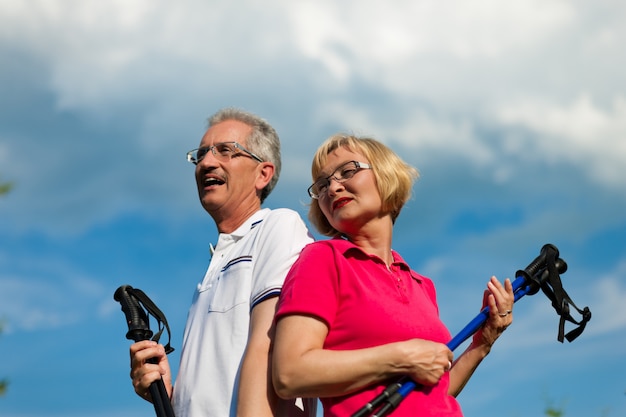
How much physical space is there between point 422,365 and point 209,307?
1.11 metres

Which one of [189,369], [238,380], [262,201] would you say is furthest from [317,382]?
[262,201]

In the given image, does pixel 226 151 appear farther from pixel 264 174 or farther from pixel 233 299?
pixel 233 299

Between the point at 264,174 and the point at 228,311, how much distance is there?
3.76 ft

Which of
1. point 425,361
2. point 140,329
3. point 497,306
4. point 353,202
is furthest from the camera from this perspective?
point 140,329

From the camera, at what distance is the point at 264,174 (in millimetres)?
4551

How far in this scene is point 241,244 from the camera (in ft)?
13.0

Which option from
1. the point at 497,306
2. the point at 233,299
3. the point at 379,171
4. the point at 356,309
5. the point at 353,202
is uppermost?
the point at 379,171

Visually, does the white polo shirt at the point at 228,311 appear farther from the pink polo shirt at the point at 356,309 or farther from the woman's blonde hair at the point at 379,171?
the pink polo shirt at the point at 356,309

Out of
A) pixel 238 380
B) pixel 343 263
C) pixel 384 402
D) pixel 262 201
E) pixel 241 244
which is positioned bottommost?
pixel 384 402

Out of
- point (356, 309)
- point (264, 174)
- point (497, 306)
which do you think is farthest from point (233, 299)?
point (497, 306)

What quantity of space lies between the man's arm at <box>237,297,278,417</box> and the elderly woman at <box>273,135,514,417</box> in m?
0.17

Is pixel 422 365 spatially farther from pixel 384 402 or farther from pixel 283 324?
pixel 283 324

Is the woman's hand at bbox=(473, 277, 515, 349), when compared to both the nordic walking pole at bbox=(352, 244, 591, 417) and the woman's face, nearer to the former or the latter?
the nordic walking pole at bbox=(352, 244, 591, 417)

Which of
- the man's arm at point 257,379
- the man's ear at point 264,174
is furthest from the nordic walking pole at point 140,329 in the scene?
the man's ear at point 264,174
